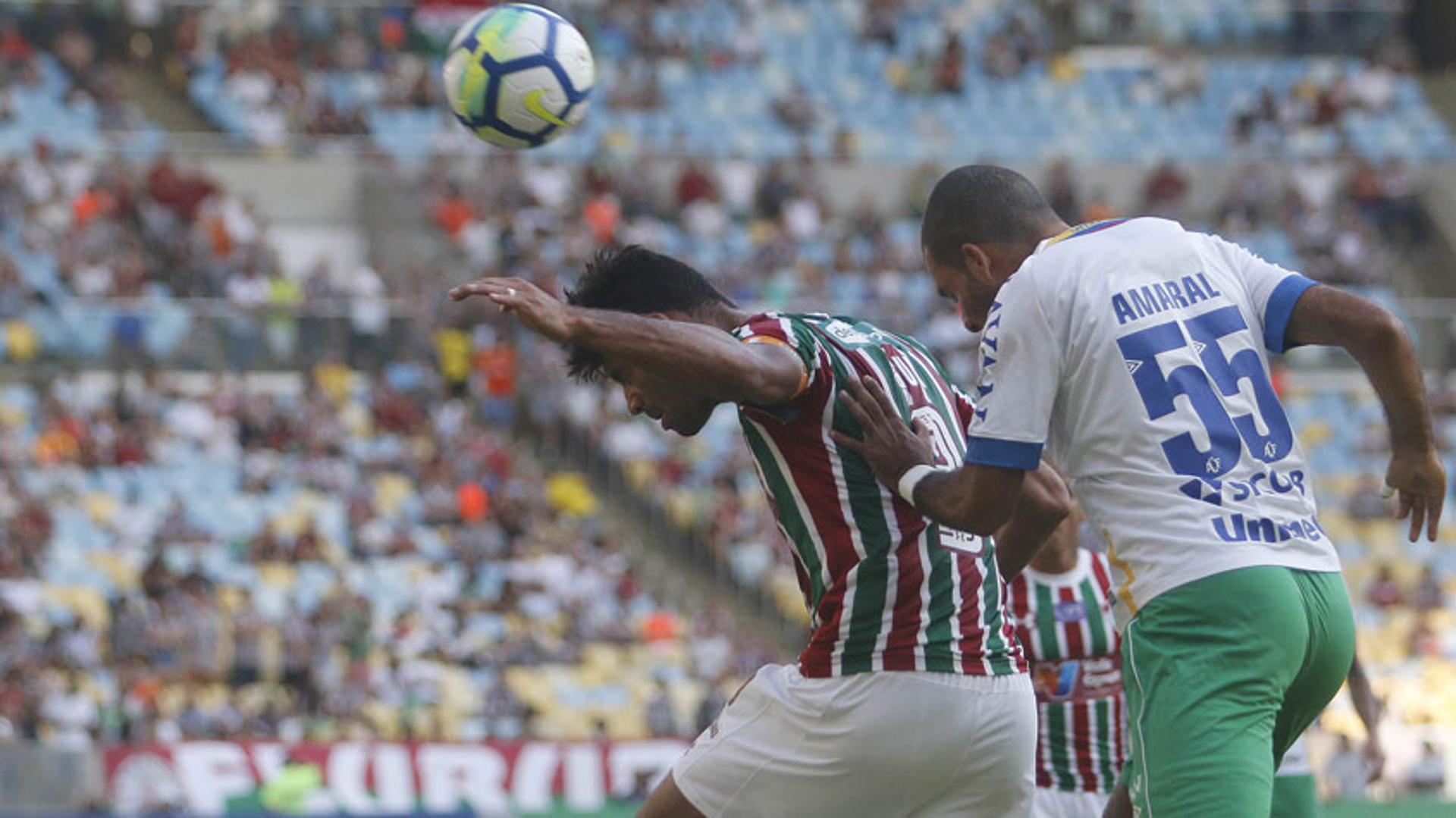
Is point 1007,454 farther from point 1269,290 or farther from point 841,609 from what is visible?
point 1269,290

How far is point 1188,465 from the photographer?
5.25 meters

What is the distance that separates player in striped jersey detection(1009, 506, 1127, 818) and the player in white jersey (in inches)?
102

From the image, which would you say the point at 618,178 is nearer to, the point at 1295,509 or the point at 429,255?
the point at 429,255

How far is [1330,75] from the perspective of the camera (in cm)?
3150

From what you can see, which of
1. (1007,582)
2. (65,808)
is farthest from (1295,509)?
(65,808)

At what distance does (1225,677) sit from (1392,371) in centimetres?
82

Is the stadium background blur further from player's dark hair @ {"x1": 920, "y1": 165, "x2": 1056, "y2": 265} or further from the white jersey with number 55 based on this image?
the white jersey with number 55

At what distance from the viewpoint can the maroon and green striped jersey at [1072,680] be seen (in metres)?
8.04

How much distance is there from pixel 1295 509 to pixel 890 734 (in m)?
1.13

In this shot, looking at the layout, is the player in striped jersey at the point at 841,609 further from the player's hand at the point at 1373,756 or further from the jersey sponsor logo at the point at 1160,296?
the player's hand at the point at 1373,756

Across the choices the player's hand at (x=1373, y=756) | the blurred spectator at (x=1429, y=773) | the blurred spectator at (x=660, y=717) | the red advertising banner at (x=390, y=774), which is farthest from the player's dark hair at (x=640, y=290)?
the blurred spectator at (x=1429, y=773)

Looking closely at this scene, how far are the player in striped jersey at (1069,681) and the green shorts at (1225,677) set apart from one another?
2.70 metres

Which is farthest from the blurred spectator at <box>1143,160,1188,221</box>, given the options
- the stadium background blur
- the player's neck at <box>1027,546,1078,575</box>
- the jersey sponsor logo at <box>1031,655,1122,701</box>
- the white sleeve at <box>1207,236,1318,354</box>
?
the white sleeve at <box>1207,236,1318,354</box>

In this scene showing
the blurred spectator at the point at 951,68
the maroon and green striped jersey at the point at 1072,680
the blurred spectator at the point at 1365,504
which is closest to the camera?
the maroon and green striped jersey at the point at 1072,680
